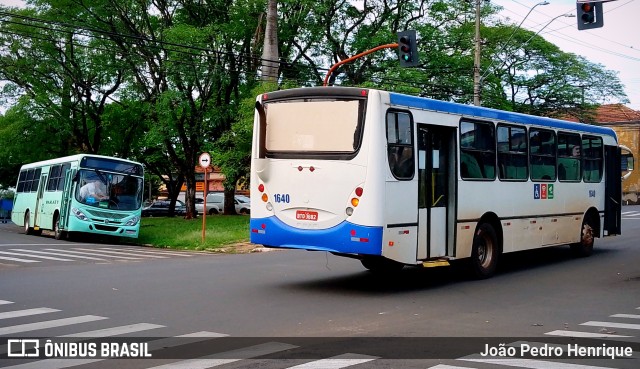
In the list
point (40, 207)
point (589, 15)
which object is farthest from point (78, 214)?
point (589, 15)

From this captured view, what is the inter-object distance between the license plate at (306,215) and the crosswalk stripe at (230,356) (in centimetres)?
427

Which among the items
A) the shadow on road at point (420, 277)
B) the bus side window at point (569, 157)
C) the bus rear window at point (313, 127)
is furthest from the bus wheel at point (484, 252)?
the bus rear window at point (313, 127)

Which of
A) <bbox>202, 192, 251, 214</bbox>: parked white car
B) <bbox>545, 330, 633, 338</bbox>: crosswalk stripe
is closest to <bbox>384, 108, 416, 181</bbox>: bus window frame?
<bbox>545, 330, 633, 338</bbox>: crosswalk stripe

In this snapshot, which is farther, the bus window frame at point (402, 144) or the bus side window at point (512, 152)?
the bus side window at point (512, 152)

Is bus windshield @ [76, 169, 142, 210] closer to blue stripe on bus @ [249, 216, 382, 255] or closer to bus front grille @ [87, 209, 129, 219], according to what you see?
bus front grille @ [87, 209, 129, 219]

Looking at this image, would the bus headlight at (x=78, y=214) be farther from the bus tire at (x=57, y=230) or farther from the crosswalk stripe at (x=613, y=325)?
the crosswalk stripe at (x=613, y=325)

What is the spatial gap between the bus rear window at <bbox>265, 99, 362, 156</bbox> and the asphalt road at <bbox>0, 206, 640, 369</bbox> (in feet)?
7.84

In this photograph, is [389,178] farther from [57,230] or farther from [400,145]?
[57,230]

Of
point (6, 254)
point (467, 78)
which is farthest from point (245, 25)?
point (6, 254)

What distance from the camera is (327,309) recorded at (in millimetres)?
10672

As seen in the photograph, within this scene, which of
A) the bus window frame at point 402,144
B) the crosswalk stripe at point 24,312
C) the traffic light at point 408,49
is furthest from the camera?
the traffic light at point 408,49

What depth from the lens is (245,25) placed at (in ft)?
132

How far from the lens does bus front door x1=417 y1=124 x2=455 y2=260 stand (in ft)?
42.0

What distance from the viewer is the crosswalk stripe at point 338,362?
7.05m
